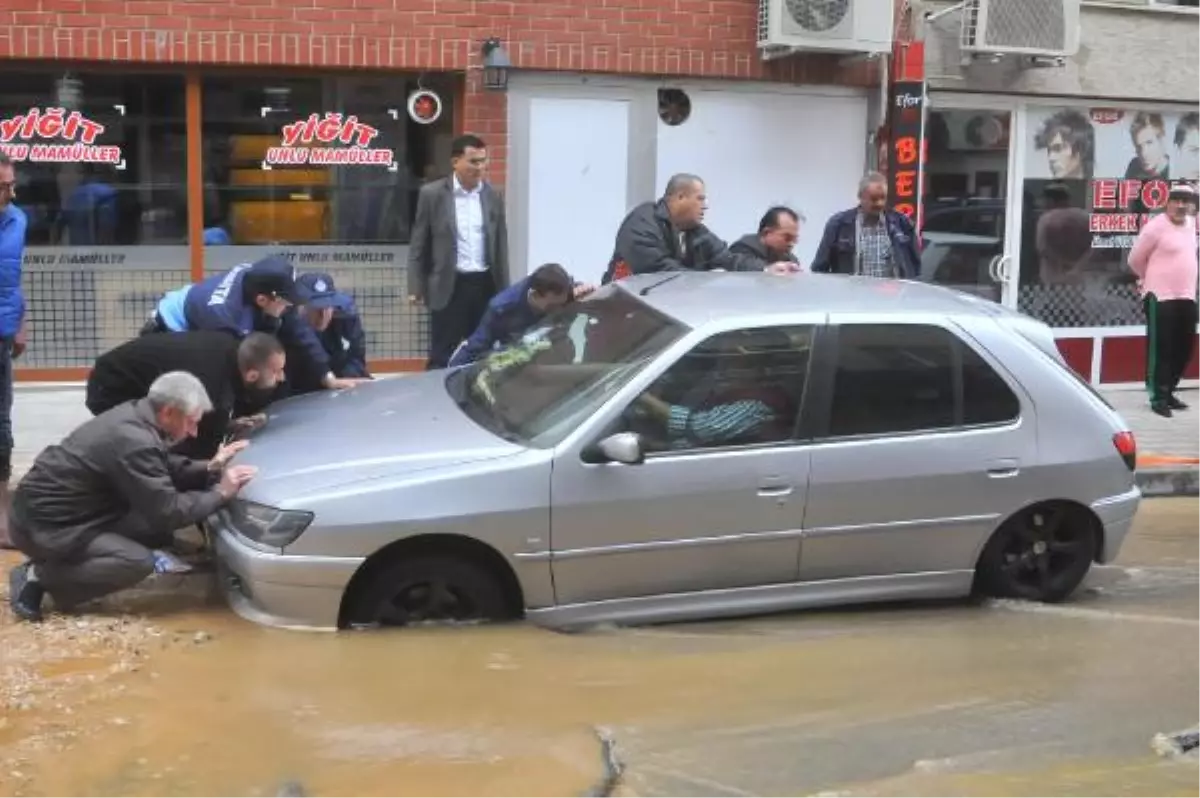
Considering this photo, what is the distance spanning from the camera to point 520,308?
713 cm

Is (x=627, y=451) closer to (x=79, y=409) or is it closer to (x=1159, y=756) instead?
(x=1159, y=756)

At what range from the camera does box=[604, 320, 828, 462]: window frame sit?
17.6 feet

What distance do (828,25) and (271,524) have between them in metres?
6.71

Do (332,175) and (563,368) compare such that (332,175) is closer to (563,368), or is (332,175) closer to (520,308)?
(520,308)

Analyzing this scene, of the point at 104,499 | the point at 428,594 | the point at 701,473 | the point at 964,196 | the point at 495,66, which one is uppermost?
the point at 495,66

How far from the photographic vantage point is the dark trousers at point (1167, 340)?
10.6 meters

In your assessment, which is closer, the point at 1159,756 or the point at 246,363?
the point at 1159,756

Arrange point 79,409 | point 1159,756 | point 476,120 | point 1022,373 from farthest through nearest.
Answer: point 476,120 < point 79,409 < point 1022,373 < point 1159,756

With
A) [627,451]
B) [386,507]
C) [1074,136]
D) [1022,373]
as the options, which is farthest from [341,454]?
[1074,136]

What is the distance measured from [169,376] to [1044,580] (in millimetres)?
3823

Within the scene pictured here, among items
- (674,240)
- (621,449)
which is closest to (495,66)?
(674,240)

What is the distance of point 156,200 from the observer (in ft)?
32.4

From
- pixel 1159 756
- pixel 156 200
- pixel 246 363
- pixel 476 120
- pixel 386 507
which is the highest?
pixel 476 120

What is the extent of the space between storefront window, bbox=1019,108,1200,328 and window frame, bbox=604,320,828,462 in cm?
649
